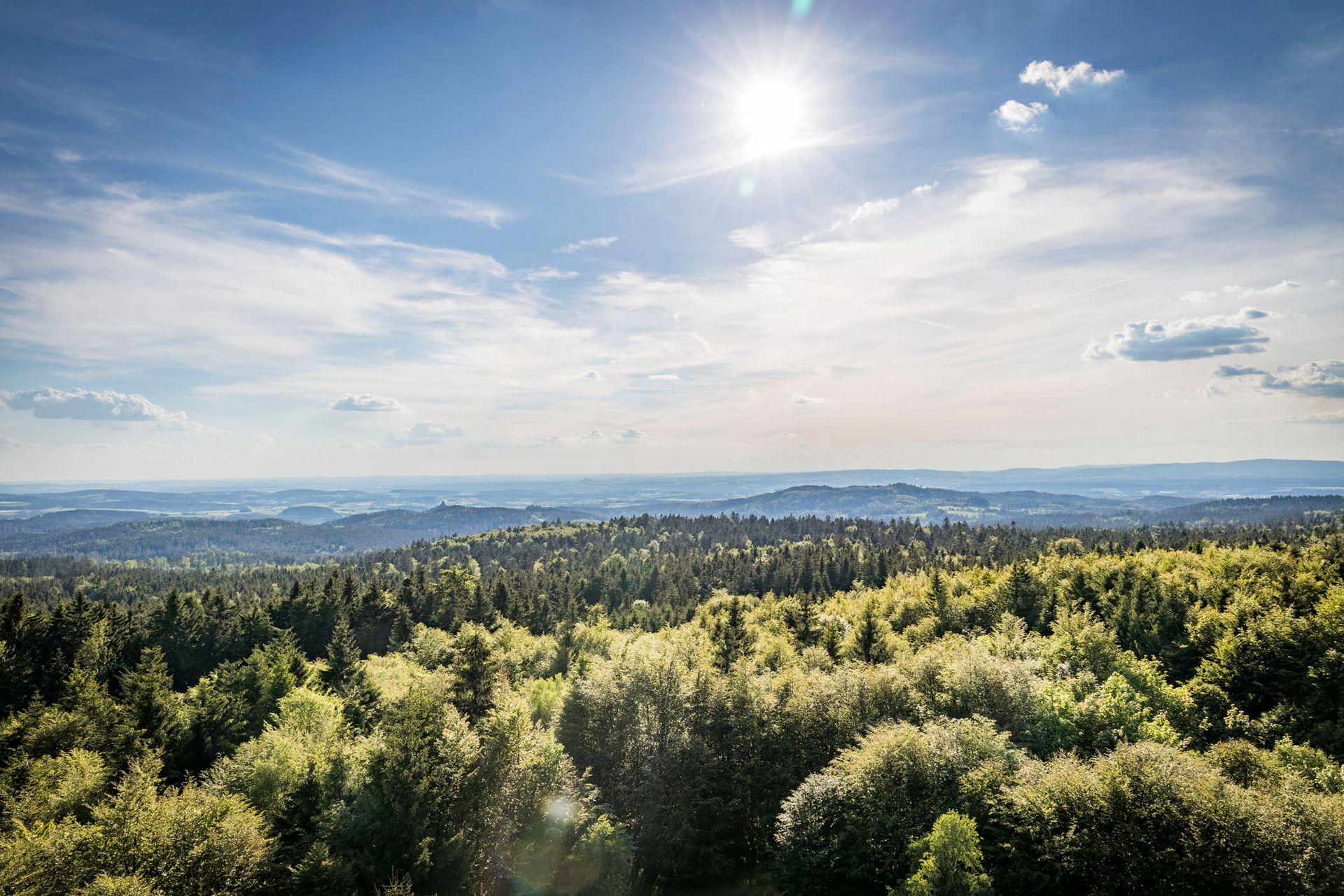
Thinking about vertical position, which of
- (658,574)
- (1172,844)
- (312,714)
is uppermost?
(1172,844)

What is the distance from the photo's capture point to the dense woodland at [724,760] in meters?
25.5

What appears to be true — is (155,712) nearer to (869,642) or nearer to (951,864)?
(951,864)

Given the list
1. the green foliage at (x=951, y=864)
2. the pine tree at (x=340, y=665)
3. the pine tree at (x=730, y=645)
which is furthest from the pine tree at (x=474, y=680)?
the green foliage at (x=951, y=864)

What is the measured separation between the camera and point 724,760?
144 feet

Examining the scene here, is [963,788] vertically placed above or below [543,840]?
above

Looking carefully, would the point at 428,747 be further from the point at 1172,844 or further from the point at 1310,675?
the point at 1310,675

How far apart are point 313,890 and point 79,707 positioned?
38.4 metres

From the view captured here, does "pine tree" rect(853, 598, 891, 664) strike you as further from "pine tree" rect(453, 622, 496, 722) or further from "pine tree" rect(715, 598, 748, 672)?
"pine tree" rect(453, 622, 496, 722)

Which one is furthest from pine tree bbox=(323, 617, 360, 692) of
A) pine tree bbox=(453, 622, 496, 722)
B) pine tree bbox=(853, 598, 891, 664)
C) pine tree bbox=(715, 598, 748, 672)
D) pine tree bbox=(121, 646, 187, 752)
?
pine tree bbox=(853, 598, 891, 664)

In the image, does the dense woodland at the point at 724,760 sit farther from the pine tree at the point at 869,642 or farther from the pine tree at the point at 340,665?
the pine tree at the point at 340,665

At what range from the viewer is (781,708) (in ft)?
150

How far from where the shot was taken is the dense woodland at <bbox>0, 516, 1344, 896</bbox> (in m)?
25.5

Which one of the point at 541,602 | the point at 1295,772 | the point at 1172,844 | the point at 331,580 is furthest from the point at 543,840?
the point at 541,602

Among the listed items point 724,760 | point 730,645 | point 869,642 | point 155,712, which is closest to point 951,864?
point 724,760
